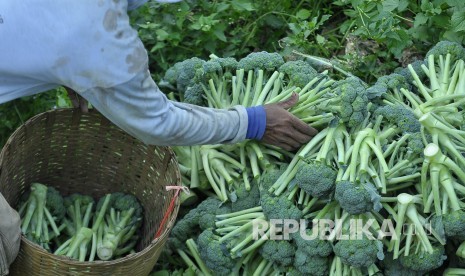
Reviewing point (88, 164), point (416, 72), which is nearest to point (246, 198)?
point (88, 164)

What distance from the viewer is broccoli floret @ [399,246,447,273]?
2.71 m

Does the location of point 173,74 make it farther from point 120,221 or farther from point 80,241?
point 80,241

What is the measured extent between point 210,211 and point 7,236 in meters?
0.82

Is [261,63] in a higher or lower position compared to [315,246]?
higher

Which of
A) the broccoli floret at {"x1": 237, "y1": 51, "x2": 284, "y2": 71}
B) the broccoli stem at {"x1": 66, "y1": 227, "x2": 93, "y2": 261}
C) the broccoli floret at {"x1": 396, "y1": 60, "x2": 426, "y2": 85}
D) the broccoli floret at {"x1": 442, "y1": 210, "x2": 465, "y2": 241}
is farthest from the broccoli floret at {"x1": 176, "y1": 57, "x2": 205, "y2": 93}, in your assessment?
the broccoli floret at {"x1": 442, "y1": 210, "x2": 465, "y2": 241}

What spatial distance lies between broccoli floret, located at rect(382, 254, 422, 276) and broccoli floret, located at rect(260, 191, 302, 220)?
14.6 inches

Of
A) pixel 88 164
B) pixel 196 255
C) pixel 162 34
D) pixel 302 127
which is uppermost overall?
pixel 302 127

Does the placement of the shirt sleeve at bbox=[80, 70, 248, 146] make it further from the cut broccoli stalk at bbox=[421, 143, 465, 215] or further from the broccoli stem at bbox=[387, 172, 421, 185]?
the cut broccoli stalk at bbox=[421, 143, 465, 215]

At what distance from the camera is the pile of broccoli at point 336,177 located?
2734mm

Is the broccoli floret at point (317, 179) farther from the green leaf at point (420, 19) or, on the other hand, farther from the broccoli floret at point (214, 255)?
the green leaf at point (420, 19)

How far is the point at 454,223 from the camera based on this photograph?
263 cm

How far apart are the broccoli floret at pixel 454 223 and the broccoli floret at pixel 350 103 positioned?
0.51 m

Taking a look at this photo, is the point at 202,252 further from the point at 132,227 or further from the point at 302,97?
the point at 302,97

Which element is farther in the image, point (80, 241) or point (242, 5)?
point (242, 5)
